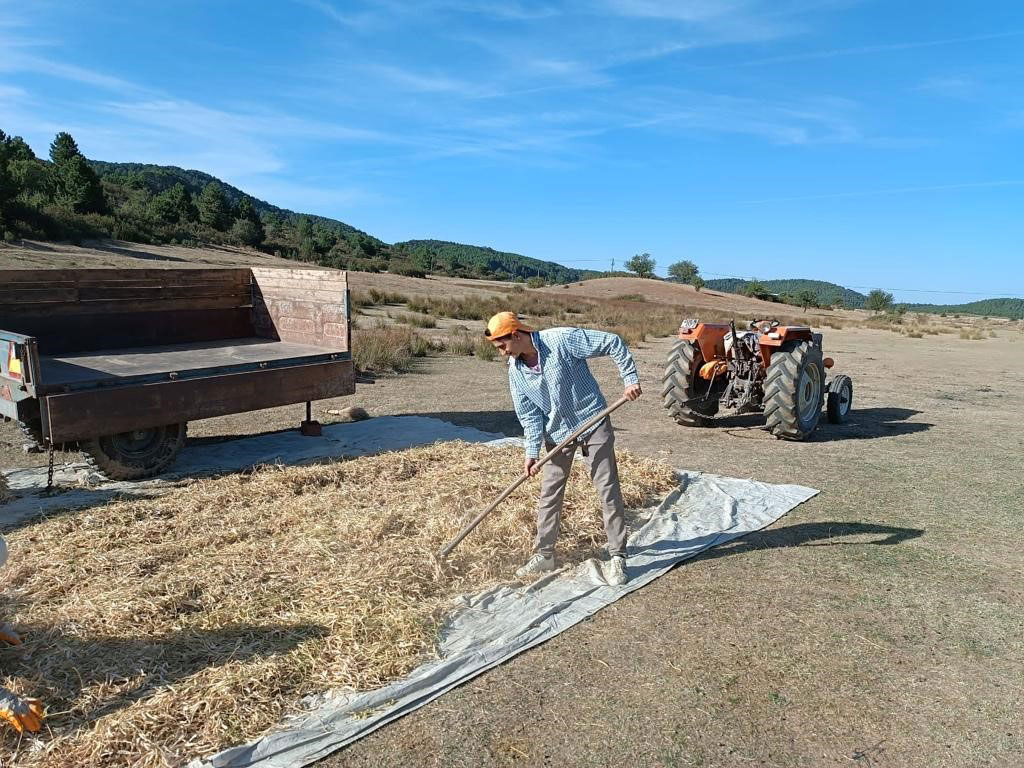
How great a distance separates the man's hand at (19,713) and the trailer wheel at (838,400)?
859cm

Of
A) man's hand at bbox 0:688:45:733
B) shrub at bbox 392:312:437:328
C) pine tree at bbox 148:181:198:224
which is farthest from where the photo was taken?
pine tree at bbox 148:181:198:224

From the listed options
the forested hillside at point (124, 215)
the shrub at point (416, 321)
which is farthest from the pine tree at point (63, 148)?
the shrub at point (416, 321)

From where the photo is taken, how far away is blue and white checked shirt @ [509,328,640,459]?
4.01 metres

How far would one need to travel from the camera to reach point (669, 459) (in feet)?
24.0

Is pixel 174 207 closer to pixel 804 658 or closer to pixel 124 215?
pixel 124 215

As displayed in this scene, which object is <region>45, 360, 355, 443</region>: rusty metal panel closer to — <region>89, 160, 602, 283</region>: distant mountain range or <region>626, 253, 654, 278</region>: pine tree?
<region>89, 160, 602, 283</region>: distant mountain range

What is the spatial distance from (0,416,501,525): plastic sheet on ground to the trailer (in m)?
0.25

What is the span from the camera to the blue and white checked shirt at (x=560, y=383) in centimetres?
401

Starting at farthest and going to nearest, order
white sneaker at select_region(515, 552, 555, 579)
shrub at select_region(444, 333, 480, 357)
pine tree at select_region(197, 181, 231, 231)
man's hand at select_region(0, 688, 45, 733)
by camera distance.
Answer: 1. pine tree at select_region(197, 181, 231, 231)
2. shrub at select_region(444, 333, 480, 357)
3. white sneaker at select_region(515, 552, 555, 579)
4. man's hand at select_region(0, 688, 45, 733)

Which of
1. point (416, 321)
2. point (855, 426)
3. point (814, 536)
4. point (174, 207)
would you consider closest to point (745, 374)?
point (855, 426)

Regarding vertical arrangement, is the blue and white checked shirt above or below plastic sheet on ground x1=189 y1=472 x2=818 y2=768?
above

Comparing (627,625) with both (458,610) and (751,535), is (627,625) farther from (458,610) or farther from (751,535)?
(751,535)

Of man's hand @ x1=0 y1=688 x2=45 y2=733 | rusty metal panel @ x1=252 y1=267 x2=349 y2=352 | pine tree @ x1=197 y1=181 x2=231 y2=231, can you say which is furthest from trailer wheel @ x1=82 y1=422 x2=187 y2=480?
pine tree @ x1=197 y1=181 x2=231 y2=231

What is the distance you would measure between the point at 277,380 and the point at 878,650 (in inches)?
212
